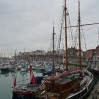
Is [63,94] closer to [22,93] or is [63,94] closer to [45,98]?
[45,98]

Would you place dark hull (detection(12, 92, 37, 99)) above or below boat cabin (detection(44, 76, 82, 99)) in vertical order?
below

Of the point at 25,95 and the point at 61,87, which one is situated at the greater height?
the point at 61,87

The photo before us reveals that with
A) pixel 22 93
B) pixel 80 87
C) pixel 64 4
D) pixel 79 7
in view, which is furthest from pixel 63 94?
pixel 79 7

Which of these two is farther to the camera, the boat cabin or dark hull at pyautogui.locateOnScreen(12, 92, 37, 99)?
dark hull at pyautogui.locateOnScreen(12, 92, 37, 99)

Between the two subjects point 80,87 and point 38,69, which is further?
point 38,69

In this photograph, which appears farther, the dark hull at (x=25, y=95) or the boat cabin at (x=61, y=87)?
the dark hull at (x=25, y=95)

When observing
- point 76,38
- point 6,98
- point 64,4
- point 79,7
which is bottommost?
point 6,98

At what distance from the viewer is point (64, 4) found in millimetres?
26328

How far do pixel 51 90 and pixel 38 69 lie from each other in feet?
205

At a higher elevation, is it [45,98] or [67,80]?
[67,80]

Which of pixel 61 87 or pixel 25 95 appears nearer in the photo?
pixel 61 87

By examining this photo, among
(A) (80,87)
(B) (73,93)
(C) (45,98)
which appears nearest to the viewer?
(C) (45,98)

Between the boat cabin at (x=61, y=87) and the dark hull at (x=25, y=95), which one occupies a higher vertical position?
the boat cabin at (x=61, y=87)

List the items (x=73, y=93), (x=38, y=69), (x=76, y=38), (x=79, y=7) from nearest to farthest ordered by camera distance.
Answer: (x=73, y=93) → (x=79, y=7) → (x=76, y=38) → (x=38, y=69)
